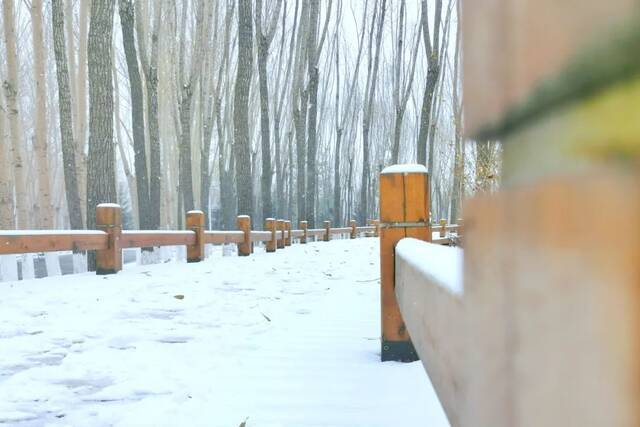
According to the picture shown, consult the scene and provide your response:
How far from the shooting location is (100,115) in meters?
7.09

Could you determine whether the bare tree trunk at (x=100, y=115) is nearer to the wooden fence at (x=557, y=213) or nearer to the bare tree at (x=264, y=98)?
the bare tree at (x=264, y=98)

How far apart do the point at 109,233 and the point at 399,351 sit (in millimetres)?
4245

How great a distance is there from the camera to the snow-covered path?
160 cm

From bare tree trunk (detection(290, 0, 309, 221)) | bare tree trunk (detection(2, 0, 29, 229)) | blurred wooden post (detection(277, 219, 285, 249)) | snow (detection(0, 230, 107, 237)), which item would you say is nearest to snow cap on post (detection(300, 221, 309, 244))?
Result: blurred wooden post (detection(277, 219, 285, 249))

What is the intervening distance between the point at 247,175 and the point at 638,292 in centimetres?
1204

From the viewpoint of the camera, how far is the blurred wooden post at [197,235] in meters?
7.59

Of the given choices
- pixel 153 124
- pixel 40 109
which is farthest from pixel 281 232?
pixel 40 109

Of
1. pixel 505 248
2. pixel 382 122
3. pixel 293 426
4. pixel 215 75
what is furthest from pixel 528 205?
pixel 382 122

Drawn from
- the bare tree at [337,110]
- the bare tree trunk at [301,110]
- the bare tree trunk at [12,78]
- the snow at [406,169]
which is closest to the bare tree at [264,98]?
the bare tree trunk at [301,110]

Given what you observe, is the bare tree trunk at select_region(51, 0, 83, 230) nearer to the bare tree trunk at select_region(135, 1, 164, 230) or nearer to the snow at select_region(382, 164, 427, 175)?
the bare tree trunk at select_region(135, 1, 164, 230)

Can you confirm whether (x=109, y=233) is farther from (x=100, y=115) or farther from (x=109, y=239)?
(x=100, y=115)

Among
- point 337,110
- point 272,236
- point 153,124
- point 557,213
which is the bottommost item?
point 272,236

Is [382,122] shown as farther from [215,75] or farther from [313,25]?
[313,25]

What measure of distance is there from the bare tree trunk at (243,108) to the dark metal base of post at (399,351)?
989 cm
